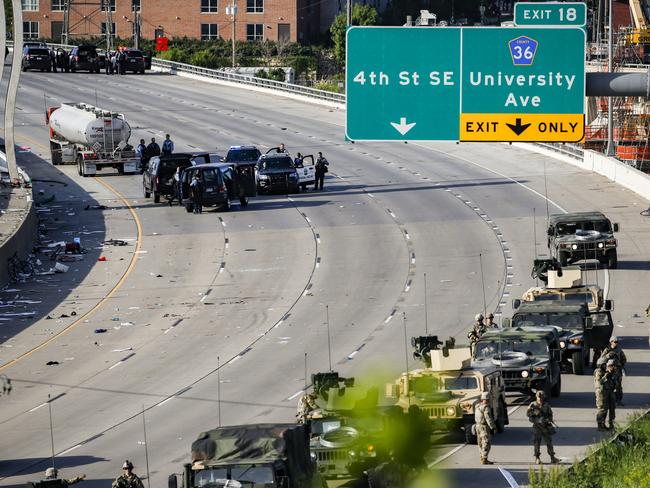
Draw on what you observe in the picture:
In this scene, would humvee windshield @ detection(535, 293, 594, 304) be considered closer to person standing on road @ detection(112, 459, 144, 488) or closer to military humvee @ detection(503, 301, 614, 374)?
military humvee @ detection(503, 301, 614, 374)

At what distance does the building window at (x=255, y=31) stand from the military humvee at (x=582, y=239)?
105189 mm

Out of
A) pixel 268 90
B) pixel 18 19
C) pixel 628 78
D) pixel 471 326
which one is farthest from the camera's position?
pixel 268 90

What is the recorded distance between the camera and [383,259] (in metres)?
51.3

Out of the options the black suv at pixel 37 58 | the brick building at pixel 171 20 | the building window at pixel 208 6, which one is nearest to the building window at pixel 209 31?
the brick building at pixel 171 20

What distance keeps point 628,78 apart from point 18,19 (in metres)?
44.7

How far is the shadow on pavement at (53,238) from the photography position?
44.6 m

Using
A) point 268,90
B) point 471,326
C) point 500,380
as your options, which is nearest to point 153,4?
point 268,90

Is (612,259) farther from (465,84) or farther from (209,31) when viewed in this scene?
(209,31)

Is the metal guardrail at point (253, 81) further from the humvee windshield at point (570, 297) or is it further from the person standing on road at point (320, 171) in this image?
the humvee windshield at point (570, 297)

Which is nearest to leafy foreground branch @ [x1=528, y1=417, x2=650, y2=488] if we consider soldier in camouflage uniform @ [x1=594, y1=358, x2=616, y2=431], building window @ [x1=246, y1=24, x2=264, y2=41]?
soldier in camouflage uniform @ [x1=594, y1=358, x2=616, y2=431]

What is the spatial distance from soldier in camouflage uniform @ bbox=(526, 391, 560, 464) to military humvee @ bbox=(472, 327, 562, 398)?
3.71 meters

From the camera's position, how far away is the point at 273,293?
46.4 m

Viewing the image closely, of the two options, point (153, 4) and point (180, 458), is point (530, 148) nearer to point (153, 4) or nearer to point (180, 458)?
point (180, 458)

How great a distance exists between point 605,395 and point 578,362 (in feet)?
19.6
